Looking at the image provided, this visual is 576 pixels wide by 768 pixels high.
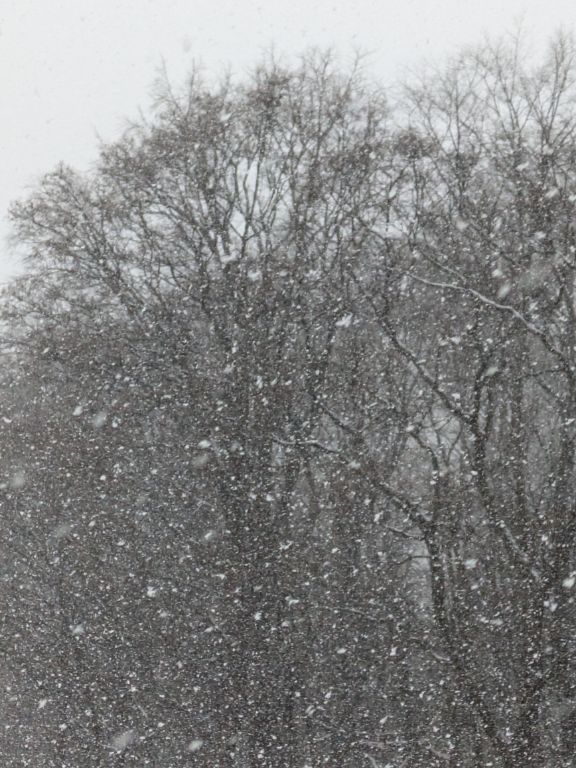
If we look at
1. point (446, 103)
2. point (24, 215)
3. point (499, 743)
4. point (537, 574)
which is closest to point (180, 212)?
point (24, 215)

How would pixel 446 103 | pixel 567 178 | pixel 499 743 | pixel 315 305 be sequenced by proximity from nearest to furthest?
pixel 499 743 → pixel 567 178 → pixel 446 103 → pixel 315 305

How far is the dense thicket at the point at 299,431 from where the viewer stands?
10.6 m

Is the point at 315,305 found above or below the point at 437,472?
above

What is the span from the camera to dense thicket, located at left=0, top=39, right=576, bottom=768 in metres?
10.6

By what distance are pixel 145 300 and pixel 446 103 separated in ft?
14.6

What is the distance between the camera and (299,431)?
12.1 meters

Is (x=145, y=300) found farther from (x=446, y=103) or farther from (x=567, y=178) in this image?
(x=567, y=178)

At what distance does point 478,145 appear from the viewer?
37.7ft

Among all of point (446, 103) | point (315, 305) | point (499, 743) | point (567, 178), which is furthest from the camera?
point (315, 305)

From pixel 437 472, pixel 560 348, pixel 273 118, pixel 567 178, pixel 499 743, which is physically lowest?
pixel 499 743

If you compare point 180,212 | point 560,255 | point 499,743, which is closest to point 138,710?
point 499,743

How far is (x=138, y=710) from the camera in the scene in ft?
41.6

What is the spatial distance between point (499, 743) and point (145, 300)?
6.79 metres

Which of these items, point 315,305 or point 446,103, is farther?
point 315,305
